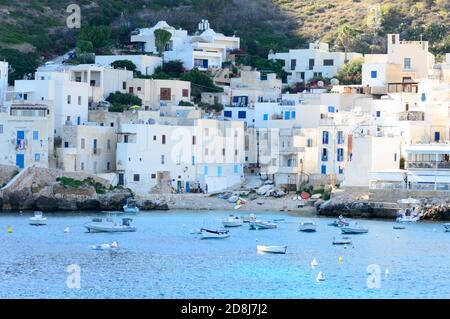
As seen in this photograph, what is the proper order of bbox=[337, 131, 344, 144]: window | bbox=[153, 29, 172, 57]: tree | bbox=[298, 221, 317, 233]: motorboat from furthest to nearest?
bbox=[153, 29, 172, 57]: tree, bbox=[337, 131, 344, 144]: window, bbox=[298, 221, 317, 233]: motorboat

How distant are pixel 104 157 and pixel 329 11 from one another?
39924mm

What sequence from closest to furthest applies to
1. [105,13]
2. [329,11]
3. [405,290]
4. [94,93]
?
1. [405,290]
2. [94,93]
3. [105,13]
4. [329,11]

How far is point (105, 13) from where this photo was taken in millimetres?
84812

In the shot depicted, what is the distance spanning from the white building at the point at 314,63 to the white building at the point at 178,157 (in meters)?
15.3

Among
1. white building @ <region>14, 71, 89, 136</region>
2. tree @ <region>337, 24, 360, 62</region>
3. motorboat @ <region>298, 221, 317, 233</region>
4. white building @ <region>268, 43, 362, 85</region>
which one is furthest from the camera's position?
tree @ <region>337, 24, 360, 62</region>

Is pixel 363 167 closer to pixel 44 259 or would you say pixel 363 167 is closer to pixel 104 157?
pixel 104 157

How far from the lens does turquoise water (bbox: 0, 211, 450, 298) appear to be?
88.2 ft

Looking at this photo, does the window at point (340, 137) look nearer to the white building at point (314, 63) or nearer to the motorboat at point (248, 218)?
the motorboat at point (248, 218)

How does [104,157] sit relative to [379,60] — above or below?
below

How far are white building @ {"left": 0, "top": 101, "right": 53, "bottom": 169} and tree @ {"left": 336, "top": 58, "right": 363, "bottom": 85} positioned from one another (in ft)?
68.8

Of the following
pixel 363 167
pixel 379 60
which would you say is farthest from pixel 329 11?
pixel 363 167

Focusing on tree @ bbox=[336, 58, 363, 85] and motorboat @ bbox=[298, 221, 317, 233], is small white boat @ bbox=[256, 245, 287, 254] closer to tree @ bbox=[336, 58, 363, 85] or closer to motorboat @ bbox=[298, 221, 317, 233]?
motorboat @ bbox=[298, 221, 317, 233]

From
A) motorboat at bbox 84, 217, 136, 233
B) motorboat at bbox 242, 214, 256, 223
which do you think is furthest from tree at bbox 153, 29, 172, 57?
motorboat at bbox 84, 217, 136, 233
